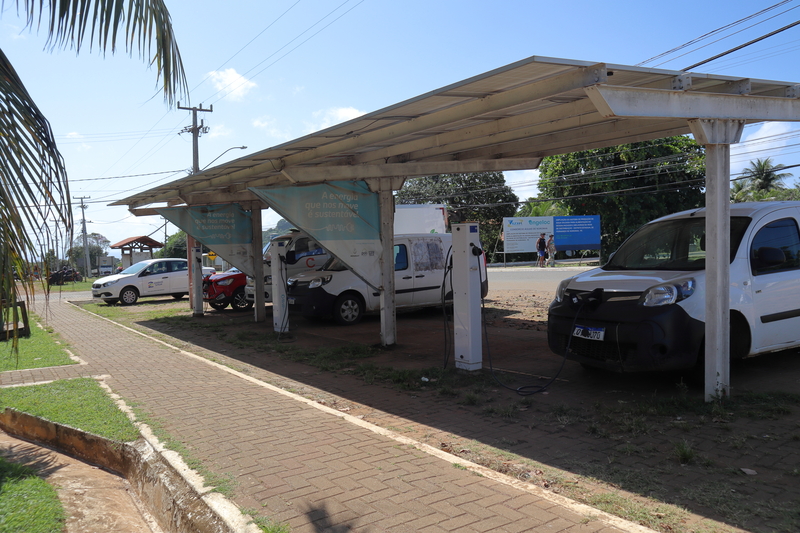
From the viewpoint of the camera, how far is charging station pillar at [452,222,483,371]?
791 cm

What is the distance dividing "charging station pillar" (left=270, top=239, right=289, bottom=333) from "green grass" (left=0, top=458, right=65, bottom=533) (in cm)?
755

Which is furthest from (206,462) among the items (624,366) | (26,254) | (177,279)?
Answer: (177,279)

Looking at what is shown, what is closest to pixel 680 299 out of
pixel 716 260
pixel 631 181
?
pixel 716 260

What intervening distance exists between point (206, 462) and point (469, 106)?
14.1 ft

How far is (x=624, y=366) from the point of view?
244 inches

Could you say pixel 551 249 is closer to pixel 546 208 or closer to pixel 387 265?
pixel 546 208

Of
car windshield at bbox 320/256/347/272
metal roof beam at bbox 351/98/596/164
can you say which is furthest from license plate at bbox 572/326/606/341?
car windshield at bbox 320/256/347/272

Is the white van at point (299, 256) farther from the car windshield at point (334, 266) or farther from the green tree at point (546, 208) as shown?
the green tree at point (546, 208)

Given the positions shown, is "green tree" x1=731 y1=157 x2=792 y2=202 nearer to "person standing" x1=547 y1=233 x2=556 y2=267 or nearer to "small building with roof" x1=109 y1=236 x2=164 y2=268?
"person standing" x1=547 y1=233 x2=556 y2=267

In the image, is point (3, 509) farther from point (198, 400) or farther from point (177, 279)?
point (177, 279)

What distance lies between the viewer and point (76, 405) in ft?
22.0

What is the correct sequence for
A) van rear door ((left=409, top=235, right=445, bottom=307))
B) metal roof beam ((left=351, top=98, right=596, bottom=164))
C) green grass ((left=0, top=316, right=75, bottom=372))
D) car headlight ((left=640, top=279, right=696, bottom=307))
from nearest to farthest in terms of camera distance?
1. car headlight ((left=640, top=279, right=696, bottom=307))
2. metal roof beam ((left=351, top=98, right=596, bottom=164))
3. green grass ((left=0, top=316, right=75, bottom=372))
4. van rear door ((left=409, top=235, right=445, bottom=307))

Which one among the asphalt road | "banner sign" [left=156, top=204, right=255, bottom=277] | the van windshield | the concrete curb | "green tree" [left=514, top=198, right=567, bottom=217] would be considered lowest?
the concrete curb

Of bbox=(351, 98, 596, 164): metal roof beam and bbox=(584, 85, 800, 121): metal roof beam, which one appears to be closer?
bbox=(584, 85, 800, 121): metal roof beam
